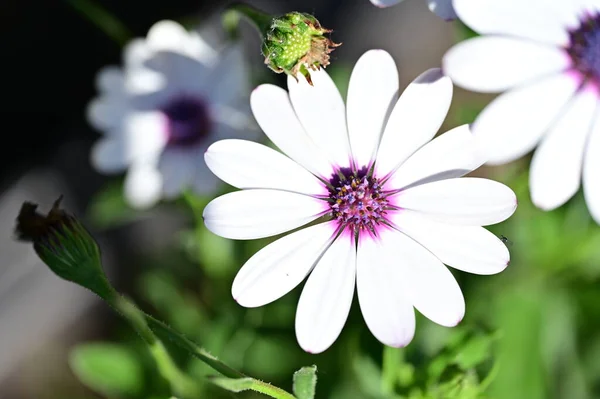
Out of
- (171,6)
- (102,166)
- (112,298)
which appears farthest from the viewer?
(171,6)

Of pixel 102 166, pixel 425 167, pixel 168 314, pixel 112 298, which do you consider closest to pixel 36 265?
pixel 168 314

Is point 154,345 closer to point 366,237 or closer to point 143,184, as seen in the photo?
point 366,237

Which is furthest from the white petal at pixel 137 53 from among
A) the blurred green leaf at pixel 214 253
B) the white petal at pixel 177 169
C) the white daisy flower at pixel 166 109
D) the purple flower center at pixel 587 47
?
the purple flower center at pixel 587 47

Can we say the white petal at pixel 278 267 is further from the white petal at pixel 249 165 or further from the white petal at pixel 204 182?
the white petal at pixel 204 182

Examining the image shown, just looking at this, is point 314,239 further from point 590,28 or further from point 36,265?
point 36,265

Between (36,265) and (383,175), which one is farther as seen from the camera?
(36,265)

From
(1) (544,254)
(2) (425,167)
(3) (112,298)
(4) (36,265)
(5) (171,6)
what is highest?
(5) (171,6)

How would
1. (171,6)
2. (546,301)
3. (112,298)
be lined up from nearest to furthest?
(112,298), (546,301), (171,6)

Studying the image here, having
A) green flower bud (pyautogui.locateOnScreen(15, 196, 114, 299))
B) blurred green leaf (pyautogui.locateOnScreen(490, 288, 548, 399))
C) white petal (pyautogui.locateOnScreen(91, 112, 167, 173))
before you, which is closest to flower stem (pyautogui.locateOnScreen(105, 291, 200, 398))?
green flower bud (pyautogui.locateOnScreen(15, 196, 114, 299))
